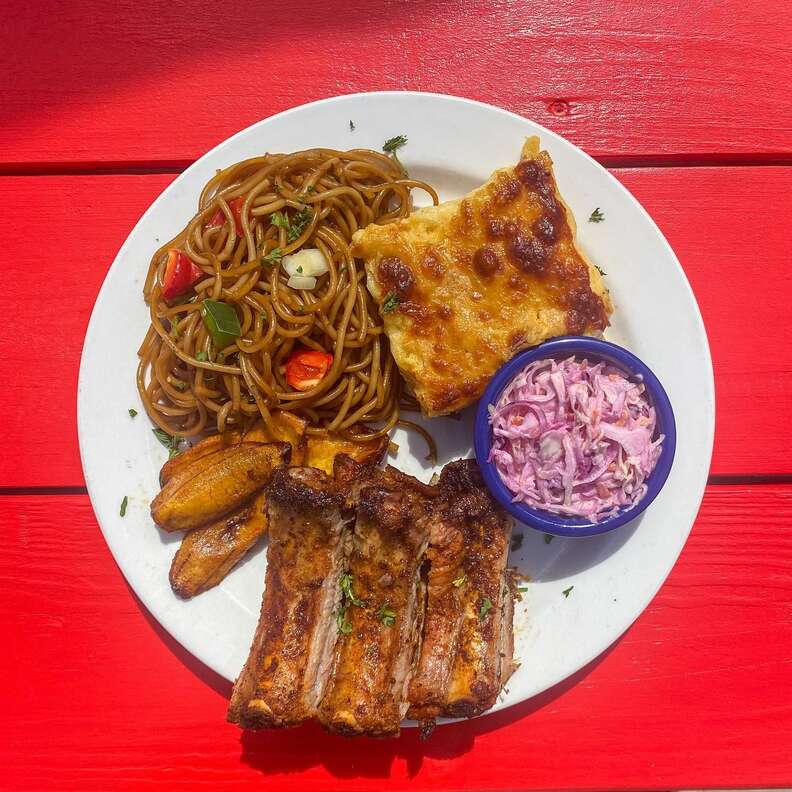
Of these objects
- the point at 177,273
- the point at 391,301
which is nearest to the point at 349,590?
the point at 391,301

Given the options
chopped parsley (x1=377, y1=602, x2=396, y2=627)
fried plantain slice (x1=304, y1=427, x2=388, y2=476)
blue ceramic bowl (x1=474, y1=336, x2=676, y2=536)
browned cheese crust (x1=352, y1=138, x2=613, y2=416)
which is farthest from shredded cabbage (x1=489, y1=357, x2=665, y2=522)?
chopped parsley (x1=377, y1=602, x2=396, y2=627)

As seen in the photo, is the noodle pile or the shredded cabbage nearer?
the shredded cabbage

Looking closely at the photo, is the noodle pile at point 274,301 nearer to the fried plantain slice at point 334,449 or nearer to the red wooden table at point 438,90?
the fried plantain slice at point 334,449

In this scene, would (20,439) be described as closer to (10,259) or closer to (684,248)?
(10,259)

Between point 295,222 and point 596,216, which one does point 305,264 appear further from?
point 596,216

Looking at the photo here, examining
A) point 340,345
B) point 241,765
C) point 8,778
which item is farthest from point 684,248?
point 8,778

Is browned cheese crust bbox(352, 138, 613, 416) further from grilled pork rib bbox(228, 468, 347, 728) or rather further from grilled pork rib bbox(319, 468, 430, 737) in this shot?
grilled pork rib bbox(228, 468, 347, 728)
